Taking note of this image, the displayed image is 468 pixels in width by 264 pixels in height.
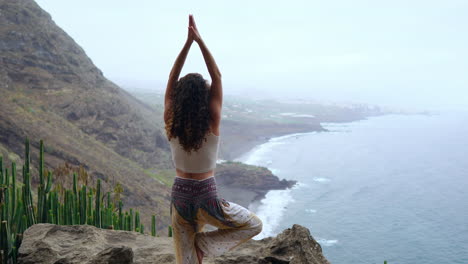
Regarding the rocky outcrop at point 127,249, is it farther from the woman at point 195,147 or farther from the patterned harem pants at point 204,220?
the woman at point 195,147

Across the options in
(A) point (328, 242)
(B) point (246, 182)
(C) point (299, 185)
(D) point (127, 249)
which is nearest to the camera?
(D) point (127, 249)

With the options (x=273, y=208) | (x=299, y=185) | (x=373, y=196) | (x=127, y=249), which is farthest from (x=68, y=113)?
(x=127, y=249)

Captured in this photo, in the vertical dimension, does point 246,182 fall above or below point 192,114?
below

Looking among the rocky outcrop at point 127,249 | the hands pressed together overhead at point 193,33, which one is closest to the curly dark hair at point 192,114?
the hands pressed together overhead at point 193,33

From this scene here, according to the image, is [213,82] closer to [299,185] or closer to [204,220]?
[204,220]

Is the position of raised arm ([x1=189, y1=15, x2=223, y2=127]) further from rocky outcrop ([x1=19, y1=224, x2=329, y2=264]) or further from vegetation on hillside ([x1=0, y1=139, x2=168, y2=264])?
vegetation on hillside ([x1=0, y1=139, x2=168, y2=264])

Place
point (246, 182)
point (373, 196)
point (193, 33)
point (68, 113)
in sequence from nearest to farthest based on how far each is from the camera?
1. point (193, 33)
2. point (68, 113)
3. point (246, 182)
4. point (373, 196)
